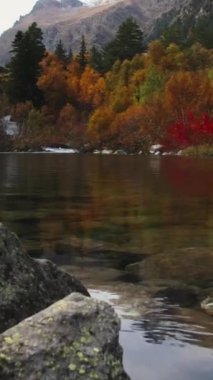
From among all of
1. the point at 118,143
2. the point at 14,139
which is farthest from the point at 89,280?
the point at 14,139

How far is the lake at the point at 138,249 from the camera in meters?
6.30

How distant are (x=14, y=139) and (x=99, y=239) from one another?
95942 millimetres

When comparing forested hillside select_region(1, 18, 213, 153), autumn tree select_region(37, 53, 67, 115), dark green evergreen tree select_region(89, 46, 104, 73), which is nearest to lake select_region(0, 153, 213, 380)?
forested hillside select_region(1, 18, 213, 153)

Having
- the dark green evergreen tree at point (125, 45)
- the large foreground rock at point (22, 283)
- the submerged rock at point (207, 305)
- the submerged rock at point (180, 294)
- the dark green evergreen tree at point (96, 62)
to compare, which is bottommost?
the submerged rock at point (180, 294)

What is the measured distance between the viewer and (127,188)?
2781 cm

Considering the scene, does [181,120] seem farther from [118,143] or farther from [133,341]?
[133,341]

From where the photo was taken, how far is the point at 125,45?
142 metres

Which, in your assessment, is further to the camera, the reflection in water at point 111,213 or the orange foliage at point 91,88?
the orange foliage at point 91,88

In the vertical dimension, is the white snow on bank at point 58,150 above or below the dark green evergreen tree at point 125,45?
below

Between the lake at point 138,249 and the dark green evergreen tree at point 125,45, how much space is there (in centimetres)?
11556

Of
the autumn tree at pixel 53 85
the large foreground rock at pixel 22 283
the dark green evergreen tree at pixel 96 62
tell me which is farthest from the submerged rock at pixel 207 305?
the dark green evergreen tree at pixel 96 62

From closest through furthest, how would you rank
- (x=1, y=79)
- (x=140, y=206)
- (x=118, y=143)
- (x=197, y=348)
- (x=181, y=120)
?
(x=197, y=348)
(x=140, y=206)
(x=181, y=120)
(x=118, y=143)
(x=1, y=79)

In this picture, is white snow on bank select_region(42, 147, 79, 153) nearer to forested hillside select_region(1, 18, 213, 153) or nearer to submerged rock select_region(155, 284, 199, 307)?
forested hillside select_region(1, 18, 213, 153)

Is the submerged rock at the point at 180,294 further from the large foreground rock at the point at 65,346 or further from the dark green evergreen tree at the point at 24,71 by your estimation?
the dark green evergreen tree at the point at 24,71
